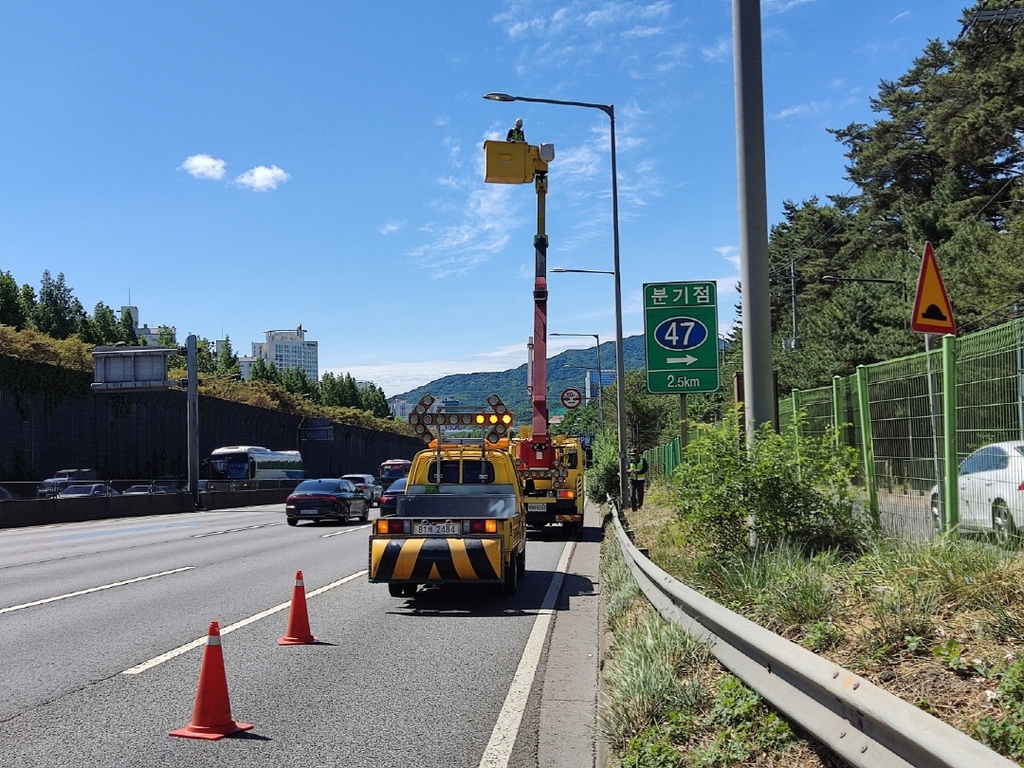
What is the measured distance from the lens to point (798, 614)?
6.13m

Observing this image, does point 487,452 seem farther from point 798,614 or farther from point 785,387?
point 785,387

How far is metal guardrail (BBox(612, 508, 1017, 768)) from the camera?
302cm

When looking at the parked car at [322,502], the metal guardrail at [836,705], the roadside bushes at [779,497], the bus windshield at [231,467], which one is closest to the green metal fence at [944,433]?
the roadside bushes at [779,497]

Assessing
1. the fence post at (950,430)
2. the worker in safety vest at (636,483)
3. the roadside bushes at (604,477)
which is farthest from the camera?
the roadside bushes at (604,477)

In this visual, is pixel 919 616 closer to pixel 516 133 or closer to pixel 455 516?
pixel 455 516

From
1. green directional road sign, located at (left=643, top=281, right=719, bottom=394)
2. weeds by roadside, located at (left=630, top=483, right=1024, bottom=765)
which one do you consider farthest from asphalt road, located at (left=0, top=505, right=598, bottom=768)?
green directional road sign, located at (left=643, top=281, right=719, bottom=394)

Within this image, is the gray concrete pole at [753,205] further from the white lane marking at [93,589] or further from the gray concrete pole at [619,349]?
the gray concrete pole at [619,349]

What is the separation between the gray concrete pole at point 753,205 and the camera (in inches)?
352

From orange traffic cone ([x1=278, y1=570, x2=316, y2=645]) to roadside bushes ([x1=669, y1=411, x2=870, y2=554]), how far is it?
366 cm

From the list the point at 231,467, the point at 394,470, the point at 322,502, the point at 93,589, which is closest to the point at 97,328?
the point at 231,467

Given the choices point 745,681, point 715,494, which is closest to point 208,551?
point 715,494

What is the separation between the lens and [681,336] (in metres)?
17.2

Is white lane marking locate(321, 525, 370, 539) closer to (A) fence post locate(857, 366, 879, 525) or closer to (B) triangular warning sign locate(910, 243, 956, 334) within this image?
(A) fence post locate(857, 366, 879, 525)

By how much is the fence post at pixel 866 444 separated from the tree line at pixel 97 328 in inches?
3213
